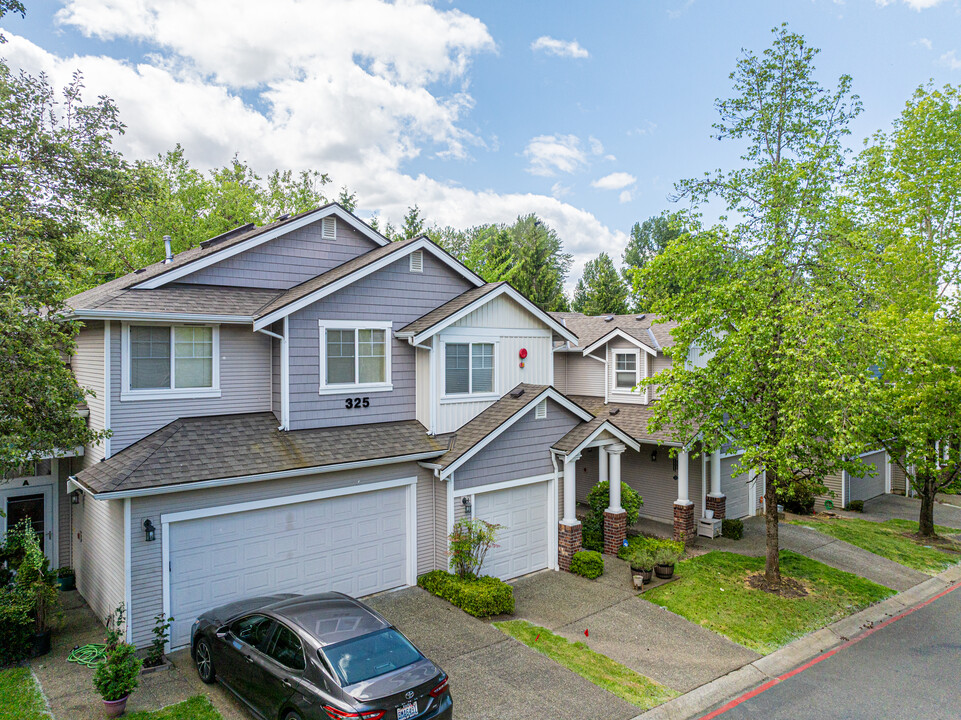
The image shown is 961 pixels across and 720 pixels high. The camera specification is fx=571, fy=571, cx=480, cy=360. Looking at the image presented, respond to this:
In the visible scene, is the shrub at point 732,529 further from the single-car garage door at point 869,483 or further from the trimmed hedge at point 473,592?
the single-car garage door at point 869,483

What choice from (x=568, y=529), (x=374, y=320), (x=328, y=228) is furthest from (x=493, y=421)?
(x=328, y=228)

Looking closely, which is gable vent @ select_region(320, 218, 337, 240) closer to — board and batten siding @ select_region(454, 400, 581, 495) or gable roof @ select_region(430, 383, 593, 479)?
gable roof @ select_region(430, 383, 593, 479)

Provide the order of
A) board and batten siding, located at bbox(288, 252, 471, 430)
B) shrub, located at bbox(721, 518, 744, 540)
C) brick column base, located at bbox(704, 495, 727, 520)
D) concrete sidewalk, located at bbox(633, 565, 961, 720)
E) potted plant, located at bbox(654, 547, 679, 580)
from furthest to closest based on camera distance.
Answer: brick column base, located at bbox(704, 495, 727, 520)
shrub, located at bbox(721, 518, 744, 540)
potted plant, located at bbox(654, 547, 679, 580)
board and batten siding, located at bbox(288, 252, 471, 430)
concrete sidewalk, located at bbox(633, 565, 961, 720)

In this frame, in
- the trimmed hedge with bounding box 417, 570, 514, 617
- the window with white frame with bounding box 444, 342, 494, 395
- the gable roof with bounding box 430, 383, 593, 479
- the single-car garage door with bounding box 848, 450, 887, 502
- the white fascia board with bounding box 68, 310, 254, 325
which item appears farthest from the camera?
the single-car garage door with bounding box 848, 450, 887, 502

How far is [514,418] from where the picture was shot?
13.3 m

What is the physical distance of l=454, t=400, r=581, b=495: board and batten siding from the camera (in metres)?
13.0

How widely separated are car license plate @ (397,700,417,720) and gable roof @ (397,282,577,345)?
311 inches

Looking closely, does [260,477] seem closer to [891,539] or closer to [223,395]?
[223,395]

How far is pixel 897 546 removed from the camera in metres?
17.7

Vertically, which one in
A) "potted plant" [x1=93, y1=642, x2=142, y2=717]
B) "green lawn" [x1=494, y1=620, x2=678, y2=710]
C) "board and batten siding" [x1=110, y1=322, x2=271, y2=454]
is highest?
"board and batten siding" [x1=110, y1=322, x2=271, y2=454]

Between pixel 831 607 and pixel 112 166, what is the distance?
2016 cm

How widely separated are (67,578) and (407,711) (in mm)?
10032

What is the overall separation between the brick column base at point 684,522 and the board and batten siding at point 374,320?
342 inches

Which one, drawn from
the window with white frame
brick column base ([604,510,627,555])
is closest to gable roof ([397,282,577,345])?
the window with white frame
